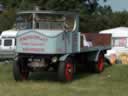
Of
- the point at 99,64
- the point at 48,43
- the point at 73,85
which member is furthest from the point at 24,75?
the point at 99,64

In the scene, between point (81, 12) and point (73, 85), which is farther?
point (81, 12)

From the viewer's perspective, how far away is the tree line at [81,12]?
131 ft

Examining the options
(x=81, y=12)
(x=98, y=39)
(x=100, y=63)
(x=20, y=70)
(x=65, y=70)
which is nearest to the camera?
(x=65, y=70)

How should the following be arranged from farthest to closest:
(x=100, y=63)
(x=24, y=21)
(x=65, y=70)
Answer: (x=100, y=63), (x=24, y=21), (x=65, y=70)

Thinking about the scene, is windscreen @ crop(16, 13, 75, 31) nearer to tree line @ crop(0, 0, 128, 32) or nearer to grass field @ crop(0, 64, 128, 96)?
grass field @ crop(0, 64, 128, 96)

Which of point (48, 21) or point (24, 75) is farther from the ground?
point (48, 21)

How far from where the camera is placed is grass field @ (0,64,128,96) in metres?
13.0

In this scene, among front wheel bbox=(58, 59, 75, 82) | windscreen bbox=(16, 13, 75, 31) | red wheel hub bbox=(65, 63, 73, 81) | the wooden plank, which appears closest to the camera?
front wheel bbox=(58, 59, 75, 82)

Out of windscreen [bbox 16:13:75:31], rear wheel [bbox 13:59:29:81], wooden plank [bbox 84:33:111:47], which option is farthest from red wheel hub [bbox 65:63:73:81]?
wooden plank [bbox 84:33:111:47]

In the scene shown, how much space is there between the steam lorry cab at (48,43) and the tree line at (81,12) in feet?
60.1

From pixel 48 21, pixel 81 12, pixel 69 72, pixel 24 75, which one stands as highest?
pixel 81 12

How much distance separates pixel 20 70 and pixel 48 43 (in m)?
1.85

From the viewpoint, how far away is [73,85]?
15.0 m

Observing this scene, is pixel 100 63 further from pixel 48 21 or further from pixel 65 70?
pixel 65 70
